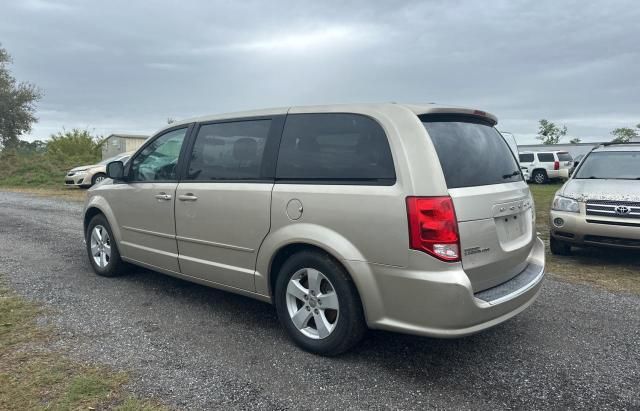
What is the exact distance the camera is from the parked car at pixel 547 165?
23922mm

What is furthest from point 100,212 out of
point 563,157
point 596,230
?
point 563,157

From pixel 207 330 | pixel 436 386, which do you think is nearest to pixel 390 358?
pixel 436 386

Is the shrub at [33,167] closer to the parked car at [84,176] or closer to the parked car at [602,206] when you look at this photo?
the parked car at [84,176]

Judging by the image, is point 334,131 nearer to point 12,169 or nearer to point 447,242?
point 447,242

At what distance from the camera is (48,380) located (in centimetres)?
302

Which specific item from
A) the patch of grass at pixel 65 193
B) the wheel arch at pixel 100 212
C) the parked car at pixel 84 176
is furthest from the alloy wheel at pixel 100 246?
the parked car at pixel 84 176

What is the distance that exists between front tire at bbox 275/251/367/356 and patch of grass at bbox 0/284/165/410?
44.8 inches

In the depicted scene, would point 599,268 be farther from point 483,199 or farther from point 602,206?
point 483,199

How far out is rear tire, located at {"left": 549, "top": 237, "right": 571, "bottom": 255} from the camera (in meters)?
6.72

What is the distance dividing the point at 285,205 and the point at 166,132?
6.61 ft

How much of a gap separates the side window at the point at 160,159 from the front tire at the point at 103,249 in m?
0.84

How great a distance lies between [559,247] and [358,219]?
4868mm

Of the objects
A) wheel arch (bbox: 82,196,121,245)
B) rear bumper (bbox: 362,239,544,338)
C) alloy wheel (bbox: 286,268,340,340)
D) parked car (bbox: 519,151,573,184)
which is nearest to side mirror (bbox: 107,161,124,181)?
wheel arch (bbox: 82,196,121,245)

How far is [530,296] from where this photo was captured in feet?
11.3
